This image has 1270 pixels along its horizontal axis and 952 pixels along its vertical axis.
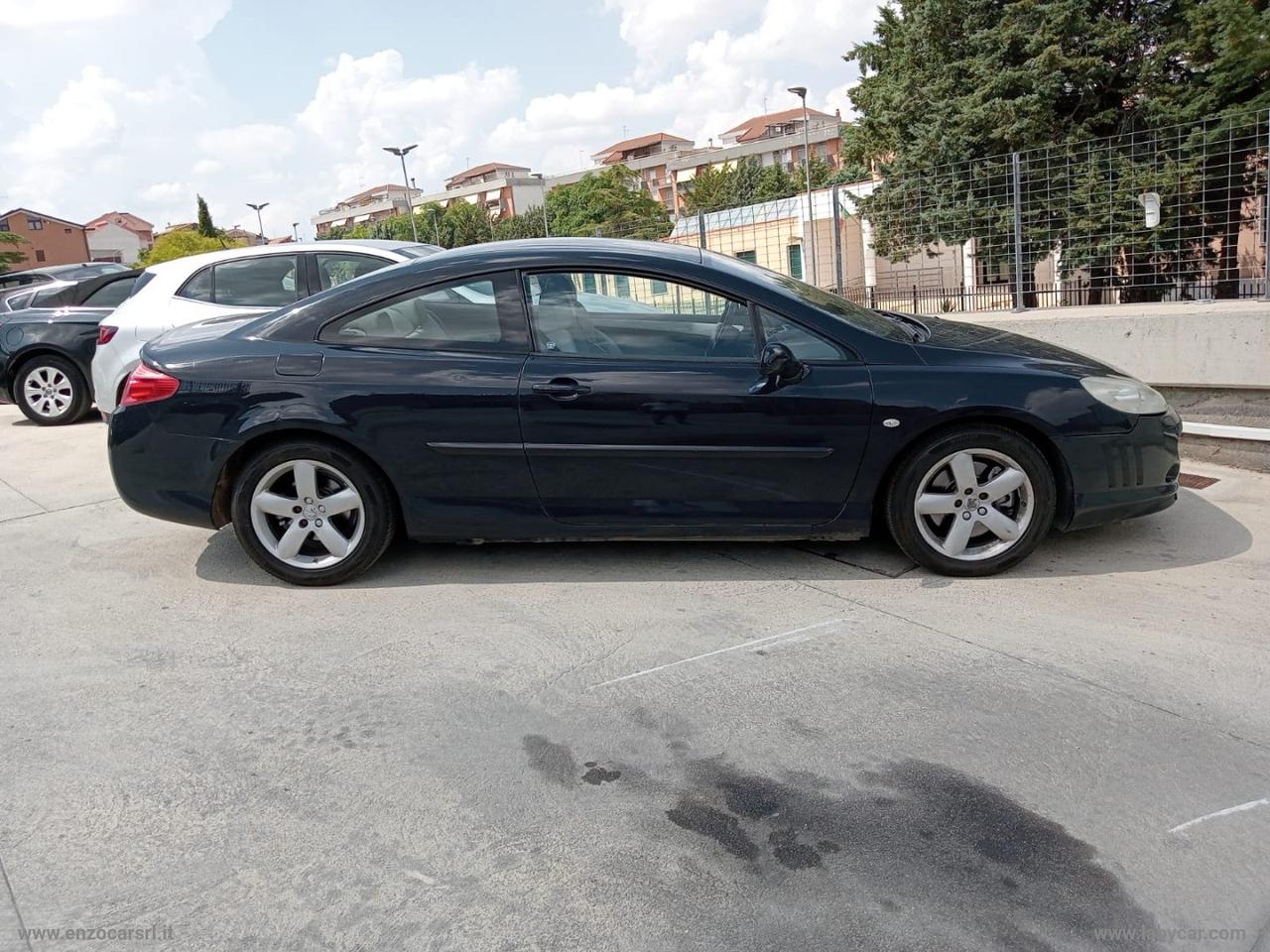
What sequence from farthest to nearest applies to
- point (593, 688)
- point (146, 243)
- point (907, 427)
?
point (146, 243) < point (907, 427) < point (593, 688)

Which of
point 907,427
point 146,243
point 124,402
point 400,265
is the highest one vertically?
point 146,243

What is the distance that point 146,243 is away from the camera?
5620 inches

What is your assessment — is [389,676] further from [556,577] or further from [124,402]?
[124,402]

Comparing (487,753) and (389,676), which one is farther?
(389,676)

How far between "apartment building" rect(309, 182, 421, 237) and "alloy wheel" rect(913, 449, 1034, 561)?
497 feet

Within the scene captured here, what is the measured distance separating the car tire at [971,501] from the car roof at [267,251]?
4.81 metres

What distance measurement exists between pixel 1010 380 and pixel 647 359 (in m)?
1.56

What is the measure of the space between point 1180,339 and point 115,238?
144169mm

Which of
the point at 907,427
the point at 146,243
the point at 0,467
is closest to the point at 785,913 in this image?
the point at 907,427

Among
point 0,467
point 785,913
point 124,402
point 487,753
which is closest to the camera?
point 785,913

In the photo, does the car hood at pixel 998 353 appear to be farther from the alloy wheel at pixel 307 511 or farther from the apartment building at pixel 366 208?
the apartment building at pixel 366 208

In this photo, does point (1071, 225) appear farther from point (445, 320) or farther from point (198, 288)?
point (198, 288)

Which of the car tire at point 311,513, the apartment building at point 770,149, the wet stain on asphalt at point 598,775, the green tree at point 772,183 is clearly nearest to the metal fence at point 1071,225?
the car tire at point 311,513

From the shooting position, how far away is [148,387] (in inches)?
177
